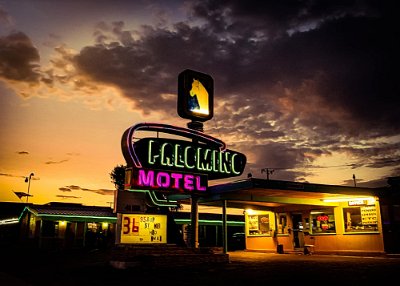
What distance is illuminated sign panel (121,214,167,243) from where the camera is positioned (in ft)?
61.7

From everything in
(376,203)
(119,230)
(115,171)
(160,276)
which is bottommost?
(160,276)

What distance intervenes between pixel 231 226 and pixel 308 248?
26.5m

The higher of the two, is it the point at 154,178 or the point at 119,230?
the point at 154,178

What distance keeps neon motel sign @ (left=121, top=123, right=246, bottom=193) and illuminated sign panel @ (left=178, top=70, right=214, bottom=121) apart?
1.54 metres

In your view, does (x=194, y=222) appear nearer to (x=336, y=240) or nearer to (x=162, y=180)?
(x=162, y=180)

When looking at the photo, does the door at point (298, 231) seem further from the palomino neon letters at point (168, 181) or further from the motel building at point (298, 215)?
the palomino neon letters at point (168, 181)

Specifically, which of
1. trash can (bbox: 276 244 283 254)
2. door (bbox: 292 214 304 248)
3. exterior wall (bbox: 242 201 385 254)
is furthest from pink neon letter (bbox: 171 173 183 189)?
door (bbox: 292 214 304 248)

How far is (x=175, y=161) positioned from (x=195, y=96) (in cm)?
497

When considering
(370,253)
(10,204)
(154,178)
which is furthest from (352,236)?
(10,204)

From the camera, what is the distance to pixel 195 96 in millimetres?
22516

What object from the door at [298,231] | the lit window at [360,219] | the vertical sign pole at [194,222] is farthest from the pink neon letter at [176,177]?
the door at [298,231]

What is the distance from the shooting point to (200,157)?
20.5 metres

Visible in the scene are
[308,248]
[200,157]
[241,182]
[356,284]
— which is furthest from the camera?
[308,248]

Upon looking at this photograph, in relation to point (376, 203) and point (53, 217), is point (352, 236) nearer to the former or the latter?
point (376, 203)
